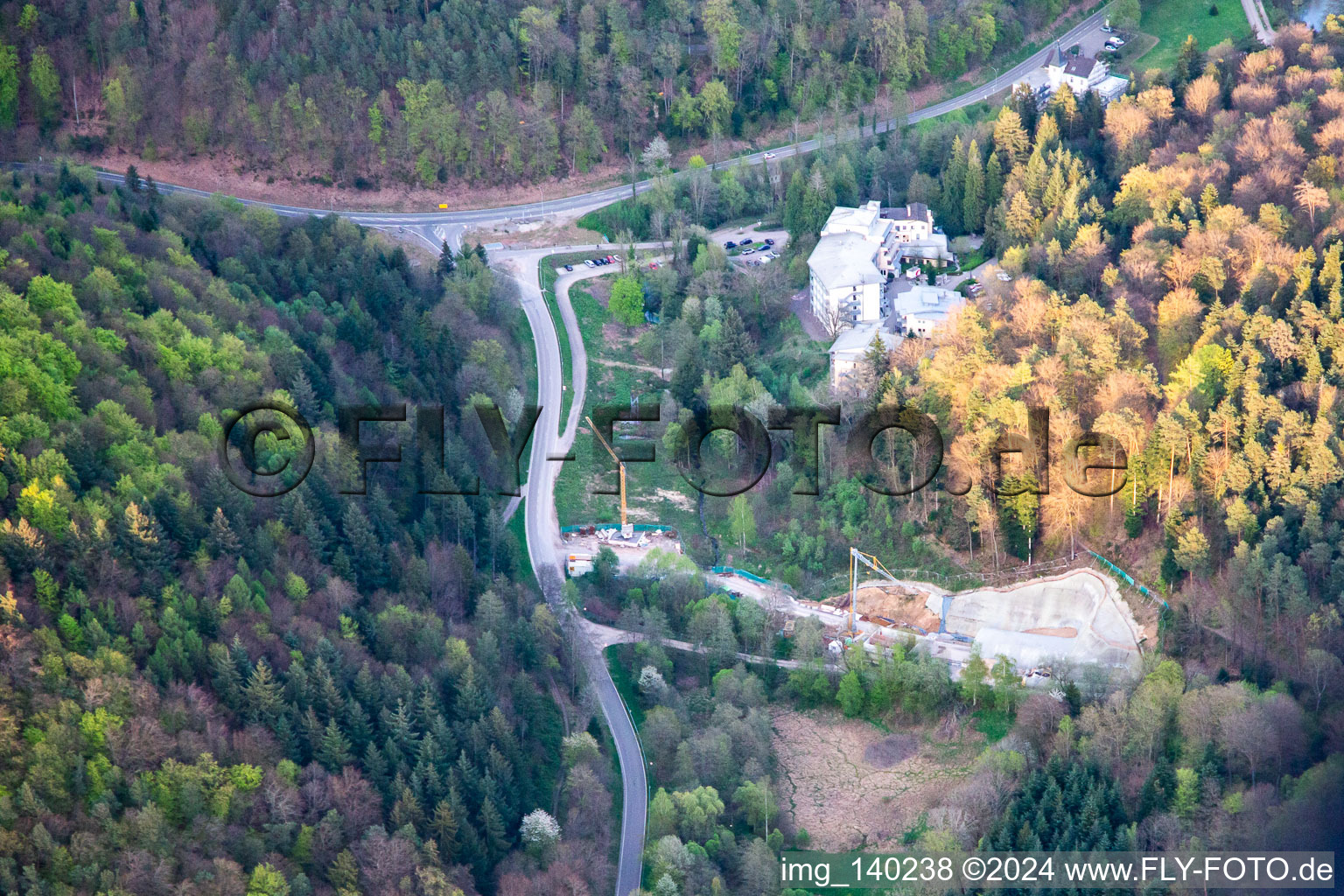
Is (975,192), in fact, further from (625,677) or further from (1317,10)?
(625,677)

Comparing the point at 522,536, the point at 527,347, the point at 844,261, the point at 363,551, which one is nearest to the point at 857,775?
the point at 522,536

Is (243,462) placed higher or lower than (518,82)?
lower

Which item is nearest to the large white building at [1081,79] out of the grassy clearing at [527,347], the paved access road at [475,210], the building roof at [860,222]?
the paved access road at [475,210]

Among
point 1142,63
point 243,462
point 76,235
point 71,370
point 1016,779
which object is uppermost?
point 1142,63

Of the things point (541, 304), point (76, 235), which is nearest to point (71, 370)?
point (76, 235)

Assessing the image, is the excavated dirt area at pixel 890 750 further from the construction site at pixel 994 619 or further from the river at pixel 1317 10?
the river at pixel 1317 10

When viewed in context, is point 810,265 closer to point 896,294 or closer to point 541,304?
point 896,294

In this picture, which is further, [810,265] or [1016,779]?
[810,265]
